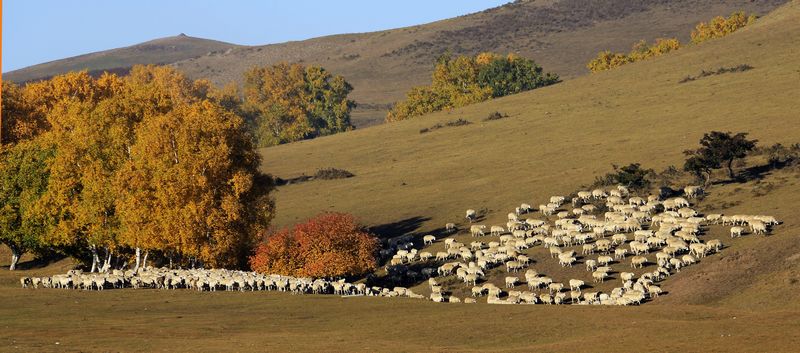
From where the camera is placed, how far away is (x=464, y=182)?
10756cm

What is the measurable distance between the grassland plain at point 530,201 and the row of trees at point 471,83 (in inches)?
853

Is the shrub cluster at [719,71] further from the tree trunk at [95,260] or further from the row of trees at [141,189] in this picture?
the tree trunk at [95,260]

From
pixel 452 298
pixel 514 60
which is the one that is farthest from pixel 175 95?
pixel 452 298

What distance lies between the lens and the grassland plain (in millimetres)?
47812

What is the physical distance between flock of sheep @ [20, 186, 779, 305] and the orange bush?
207 centimetres

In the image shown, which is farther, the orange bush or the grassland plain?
the orange bush

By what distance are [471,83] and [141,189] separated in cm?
10616

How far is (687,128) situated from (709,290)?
53.2 m

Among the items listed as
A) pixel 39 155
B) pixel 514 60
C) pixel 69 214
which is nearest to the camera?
pixel 69 214

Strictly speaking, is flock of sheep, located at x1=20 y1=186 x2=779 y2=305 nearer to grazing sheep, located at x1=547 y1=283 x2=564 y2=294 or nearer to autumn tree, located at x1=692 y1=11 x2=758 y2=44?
grazing sheep, located at x1=547 y1=283 x2=564 y2=294

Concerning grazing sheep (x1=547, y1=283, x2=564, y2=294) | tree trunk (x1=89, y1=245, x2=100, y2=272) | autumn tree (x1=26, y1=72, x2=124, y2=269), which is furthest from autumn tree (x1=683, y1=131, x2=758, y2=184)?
tree trunk (x1=89, y1=245, x2=100, y2=272)

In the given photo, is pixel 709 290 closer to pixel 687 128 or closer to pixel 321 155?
pixel 687 128

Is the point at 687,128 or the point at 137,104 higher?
the point at 137,104

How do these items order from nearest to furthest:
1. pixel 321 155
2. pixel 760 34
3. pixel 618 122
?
pixel 618 122
pixel 321 155
pixel 760 34
